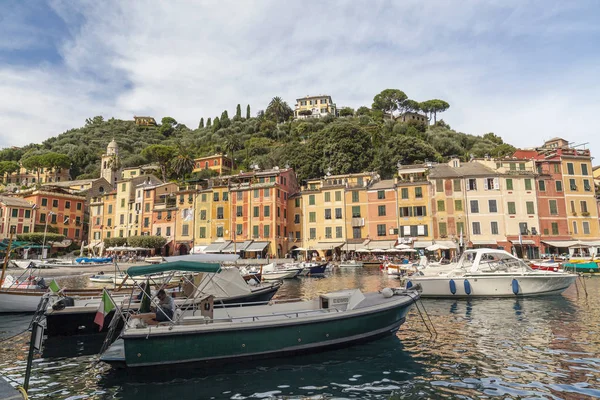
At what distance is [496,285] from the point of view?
2047 cm

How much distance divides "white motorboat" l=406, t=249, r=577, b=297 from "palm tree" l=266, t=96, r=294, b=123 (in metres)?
101

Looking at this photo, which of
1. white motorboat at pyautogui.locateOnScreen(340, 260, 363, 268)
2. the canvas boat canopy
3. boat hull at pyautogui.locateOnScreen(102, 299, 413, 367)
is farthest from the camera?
white motorboat at pyautogui.locateOnScreen(340, 260, 363, 268)

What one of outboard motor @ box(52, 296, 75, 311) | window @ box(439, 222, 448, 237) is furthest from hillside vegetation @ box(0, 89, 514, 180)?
outboard motor @ box(52, 296, 75, 311)

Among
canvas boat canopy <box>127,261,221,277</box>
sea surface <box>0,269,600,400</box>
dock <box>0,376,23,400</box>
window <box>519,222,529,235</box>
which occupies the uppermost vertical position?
window <box>519,222,529,235</box>

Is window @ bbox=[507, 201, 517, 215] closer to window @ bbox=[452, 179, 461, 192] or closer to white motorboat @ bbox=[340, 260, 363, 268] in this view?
→ window @ bbox=[452, 179, 461, 192]

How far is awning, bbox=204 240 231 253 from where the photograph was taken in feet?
170

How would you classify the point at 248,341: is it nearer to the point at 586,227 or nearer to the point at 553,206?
the point at 553,206

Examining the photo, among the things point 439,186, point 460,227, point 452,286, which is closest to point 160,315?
point 452,286

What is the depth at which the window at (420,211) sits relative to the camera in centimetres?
4856

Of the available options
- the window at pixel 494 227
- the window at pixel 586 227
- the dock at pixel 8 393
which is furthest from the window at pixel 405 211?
the dock at pixel 8 393

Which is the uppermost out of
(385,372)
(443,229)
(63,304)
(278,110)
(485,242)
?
(278,110)

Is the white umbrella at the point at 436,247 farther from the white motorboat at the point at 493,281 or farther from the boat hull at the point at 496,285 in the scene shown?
the boat hull at the point at 496,285

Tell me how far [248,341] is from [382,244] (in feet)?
133

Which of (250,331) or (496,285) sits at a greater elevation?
(496,285)
